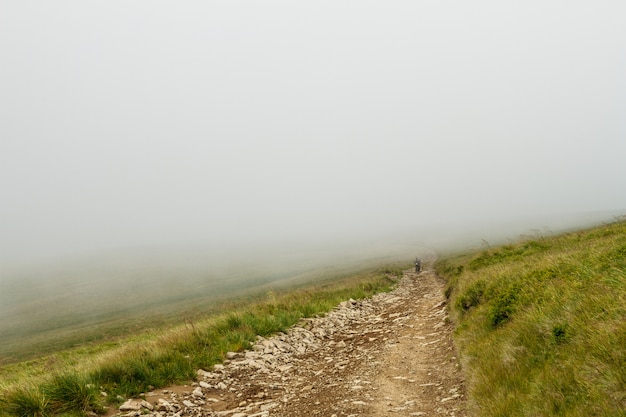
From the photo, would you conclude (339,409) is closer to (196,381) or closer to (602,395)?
(196,381)

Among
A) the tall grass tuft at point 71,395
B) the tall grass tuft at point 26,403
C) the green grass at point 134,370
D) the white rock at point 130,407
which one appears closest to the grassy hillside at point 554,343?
the white rock at point 130,407

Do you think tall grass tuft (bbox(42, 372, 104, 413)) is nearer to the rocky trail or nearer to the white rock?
the white rock

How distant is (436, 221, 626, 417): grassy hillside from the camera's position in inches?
180

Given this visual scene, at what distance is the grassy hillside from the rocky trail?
0.92m

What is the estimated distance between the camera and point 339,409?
7.66m

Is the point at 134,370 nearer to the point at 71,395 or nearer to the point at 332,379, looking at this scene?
the point at 71,395

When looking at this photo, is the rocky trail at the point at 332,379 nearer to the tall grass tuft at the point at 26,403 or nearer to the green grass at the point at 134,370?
the green grass at the point at 134,370

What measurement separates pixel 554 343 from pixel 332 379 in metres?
5.76

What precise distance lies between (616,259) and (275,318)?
12216 millimetres

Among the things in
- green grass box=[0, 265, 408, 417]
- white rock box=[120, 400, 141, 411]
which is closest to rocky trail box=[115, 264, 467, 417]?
white rock box=[120, 400, 141, 411]

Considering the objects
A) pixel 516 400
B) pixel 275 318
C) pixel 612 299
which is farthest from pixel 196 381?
pixel 612 299

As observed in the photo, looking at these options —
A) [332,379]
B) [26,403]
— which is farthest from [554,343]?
[26,403]

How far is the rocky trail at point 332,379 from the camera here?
306 inches

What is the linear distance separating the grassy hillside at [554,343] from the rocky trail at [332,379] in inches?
36.3
